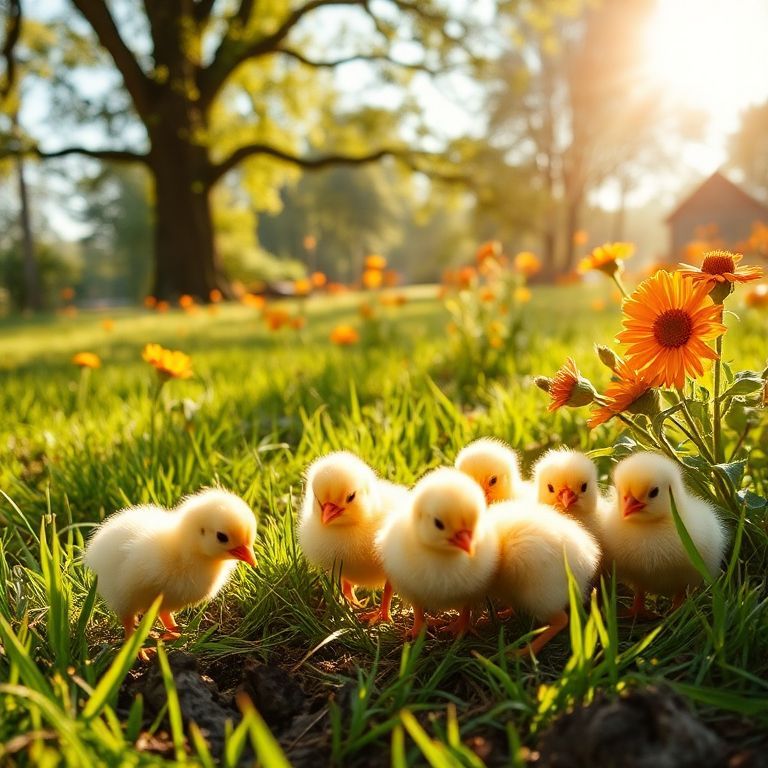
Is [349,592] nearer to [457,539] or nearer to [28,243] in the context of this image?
[457,539]

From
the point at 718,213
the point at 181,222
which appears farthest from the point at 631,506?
the point at 718,213

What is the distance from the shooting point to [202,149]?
53.2ft

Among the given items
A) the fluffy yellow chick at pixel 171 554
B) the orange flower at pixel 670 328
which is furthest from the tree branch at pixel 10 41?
the orange flower at pixel 670 328

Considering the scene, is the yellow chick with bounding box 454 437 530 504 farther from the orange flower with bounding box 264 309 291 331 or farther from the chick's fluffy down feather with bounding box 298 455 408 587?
the orange flower with bounding box 264 309 291 331

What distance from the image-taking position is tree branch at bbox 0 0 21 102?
14359 millimetres

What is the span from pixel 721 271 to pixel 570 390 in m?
0.49

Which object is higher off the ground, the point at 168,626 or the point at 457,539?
the point at 457,539

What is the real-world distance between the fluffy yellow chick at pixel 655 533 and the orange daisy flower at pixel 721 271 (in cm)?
46

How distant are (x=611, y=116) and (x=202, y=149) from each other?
77.1 feet

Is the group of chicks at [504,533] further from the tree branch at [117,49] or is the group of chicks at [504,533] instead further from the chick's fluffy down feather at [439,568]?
the tree branch at [117,49]

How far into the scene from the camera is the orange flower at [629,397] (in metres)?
1.75

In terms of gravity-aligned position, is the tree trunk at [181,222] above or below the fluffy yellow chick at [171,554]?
above

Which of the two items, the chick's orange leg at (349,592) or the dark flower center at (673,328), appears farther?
the chick's orange leg at (349,592)

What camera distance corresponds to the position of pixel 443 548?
4.91 feet
